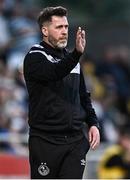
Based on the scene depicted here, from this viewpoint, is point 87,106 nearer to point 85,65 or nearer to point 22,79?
point 22,79

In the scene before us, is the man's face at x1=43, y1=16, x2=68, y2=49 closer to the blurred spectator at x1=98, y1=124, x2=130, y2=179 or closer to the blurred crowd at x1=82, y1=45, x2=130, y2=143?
the blurred spectator at x1=98, y1=124, x2=130, y2=179

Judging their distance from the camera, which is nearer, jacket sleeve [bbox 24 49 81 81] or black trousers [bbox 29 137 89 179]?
jacket sleeve [bbox 24 49 81 81]

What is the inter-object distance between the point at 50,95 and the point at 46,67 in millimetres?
280

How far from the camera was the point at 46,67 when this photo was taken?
707 cm

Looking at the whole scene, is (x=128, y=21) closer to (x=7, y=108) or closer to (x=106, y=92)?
(x=106, y=92)

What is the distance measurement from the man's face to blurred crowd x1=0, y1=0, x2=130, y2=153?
15.4 ft

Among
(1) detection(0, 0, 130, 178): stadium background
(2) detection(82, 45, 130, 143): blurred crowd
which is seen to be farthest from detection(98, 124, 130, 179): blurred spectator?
(2) detection(82, 45, 130, 143): blurred crowd

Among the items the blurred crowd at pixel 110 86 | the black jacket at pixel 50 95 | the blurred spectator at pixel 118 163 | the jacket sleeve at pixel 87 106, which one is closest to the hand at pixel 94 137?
the jacket sleeve at pixel 87 106

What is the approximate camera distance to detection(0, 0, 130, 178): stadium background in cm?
1164

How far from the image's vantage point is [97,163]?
11383 mm

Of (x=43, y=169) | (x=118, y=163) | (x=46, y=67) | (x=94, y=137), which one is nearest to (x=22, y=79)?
(x=118, y=163)

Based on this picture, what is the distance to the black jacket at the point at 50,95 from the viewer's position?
23.6ft

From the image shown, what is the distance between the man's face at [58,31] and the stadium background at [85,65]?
4.21m

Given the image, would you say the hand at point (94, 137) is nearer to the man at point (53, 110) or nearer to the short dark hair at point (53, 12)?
the man at point (53, 110)
